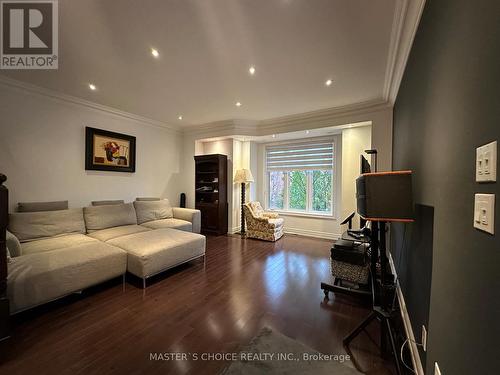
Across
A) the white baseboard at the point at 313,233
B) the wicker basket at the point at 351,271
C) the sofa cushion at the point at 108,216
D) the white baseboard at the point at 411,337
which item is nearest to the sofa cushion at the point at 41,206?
the sofa cushion at the point at 108,216

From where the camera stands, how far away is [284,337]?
5.66 feet

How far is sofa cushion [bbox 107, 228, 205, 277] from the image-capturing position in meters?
2.49

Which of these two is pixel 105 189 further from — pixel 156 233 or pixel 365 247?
pixel 365 247

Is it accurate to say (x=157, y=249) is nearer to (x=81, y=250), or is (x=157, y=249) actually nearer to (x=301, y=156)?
(x=81, y=250)

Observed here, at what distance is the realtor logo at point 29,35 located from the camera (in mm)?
1824

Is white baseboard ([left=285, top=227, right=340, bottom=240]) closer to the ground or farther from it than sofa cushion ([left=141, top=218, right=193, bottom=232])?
closer to the ground

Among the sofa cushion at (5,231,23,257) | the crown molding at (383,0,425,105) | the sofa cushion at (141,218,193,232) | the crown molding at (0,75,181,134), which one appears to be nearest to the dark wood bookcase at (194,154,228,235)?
the sofa cushion at (141,218,193,232)

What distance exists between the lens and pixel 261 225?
15.3 ft

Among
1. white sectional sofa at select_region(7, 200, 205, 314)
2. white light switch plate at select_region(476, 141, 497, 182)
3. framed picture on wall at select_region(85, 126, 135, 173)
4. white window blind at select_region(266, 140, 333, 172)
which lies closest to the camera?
white light switch plate at select_region(476, 141, 497, 182)

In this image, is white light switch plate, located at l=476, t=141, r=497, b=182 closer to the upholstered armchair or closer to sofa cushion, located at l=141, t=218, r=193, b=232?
the upholstered armchair

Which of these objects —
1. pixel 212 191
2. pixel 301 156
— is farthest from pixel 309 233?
pixel 212 191

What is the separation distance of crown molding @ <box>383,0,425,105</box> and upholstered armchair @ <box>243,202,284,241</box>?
3.16m

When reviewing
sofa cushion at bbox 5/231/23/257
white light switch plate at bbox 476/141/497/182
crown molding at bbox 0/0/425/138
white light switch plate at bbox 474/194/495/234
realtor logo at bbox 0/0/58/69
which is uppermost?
realtor logo at bbox 0/0/58/69

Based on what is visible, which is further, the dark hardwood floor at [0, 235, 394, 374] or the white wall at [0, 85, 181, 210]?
the white wall at [0, 85, 181, 210]
